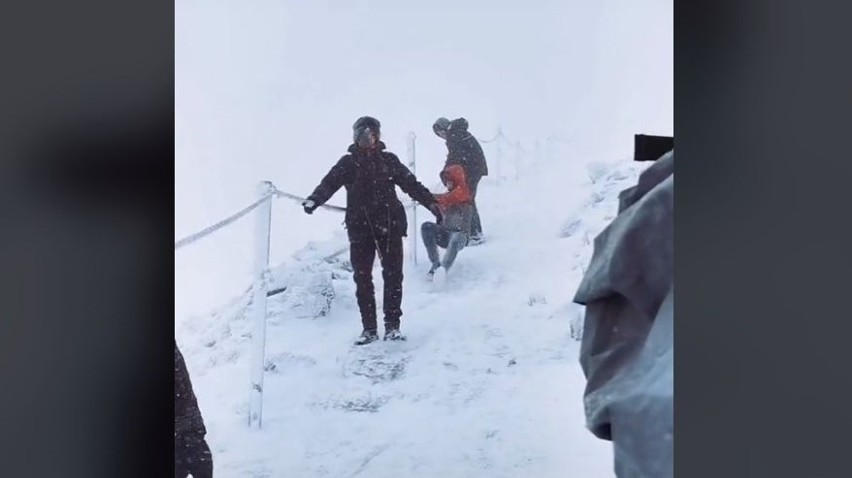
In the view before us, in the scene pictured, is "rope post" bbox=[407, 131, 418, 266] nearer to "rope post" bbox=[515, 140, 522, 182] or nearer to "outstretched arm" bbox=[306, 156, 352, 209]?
"outstretched arm" bbox=[306, 156, 352, 209]

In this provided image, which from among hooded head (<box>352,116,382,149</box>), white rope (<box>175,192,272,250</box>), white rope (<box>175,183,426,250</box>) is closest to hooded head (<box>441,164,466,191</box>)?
hooded head (<box>352,116,382,149</box>)

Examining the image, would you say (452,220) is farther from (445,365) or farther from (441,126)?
(445,365)

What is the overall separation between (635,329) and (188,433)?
69.9 inches

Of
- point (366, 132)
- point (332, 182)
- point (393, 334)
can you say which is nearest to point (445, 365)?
point (393, 334)

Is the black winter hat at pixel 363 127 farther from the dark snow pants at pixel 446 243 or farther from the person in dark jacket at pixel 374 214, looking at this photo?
the dark snow pants at pixel 446 243

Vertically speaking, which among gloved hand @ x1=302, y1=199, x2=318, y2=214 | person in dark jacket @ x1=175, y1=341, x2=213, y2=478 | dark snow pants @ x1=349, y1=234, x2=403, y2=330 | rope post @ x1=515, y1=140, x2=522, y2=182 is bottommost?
person in dark jacket @ x1=175, y1=341, x2=213, y2=478

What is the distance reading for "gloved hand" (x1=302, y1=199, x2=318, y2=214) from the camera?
3326 millimetres
